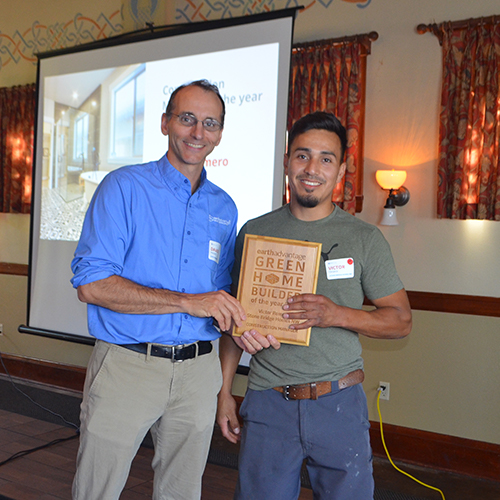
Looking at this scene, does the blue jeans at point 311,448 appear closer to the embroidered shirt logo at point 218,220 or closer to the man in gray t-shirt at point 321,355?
the man in gray t-shirt at point 321,355

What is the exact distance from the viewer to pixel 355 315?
141 cm

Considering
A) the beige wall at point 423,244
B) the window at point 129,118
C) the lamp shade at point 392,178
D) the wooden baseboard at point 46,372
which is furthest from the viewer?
the wooden baseboard at point 46,372

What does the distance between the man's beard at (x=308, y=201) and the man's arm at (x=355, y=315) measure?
0.26 m

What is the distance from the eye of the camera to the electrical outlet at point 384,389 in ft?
11.2

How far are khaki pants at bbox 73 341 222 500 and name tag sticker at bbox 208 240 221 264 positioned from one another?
34cm

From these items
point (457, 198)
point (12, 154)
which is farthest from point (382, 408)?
point (12, 154)

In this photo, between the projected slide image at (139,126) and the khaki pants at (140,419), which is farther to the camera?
the projected slide image at (139,126)

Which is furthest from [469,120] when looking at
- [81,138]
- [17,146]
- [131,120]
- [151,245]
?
[17,146]

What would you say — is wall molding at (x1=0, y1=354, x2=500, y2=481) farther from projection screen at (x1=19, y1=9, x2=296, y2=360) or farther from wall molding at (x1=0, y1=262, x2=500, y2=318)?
projection screen at (x1=19, y1=9, x2=296, y2=360)

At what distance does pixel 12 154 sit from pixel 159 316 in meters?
3.92

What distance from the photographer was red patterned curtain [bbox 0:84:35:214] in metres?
4.77

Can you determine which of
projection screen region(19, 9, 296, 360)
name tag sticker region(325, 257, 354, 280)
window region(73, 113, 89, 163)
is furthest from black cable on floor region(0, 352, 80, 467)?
name tag sticker region(325, 257, 354, 280)

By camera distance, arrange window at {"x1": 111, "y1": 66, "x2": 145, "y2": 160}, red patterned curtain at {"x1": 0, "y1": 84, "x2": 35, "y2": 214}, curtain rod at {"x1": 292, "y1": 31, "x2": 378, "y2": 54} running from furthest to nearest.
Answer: red patterned curtain at {"x1": 0, "y1": 84, "x2": 35, "y2": 214} → window at {"x1": 111, "y1": 66, "x2": 145, "y2": 160} → curtain rod at {"x1": 292, "y1": 31, "x2": 378, "y2": 54}

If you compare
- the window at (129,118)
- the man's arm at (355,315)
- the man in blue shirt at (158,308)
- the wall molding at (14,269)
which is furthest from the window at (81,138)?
the man's arm at (355,315)
